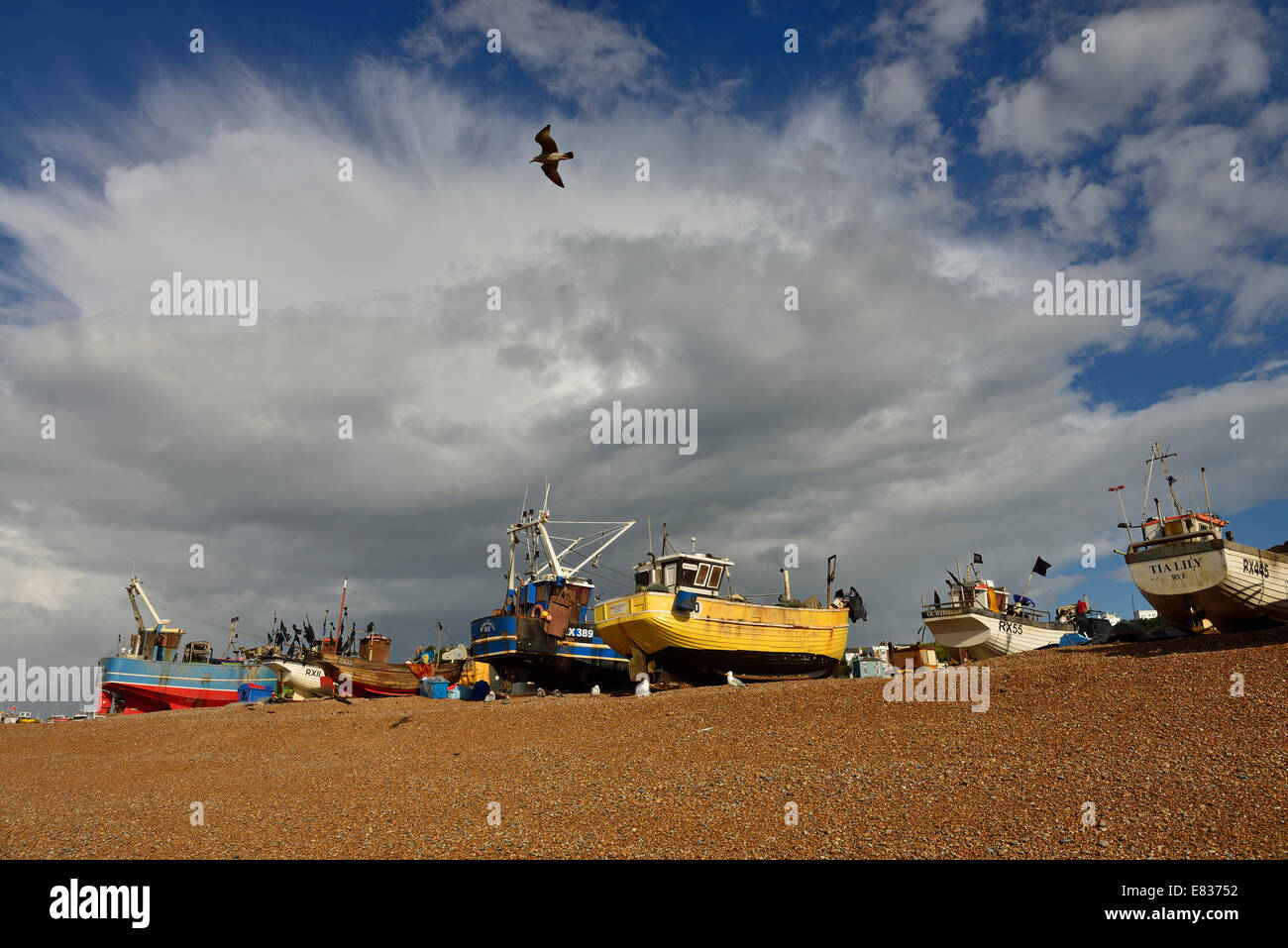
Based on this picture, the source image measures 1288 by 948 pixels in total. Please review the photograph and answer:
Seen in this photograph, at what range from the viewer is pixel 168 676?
46.2m

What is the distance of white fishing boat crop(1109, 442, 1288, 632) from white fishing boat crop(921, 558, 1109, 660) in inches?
348

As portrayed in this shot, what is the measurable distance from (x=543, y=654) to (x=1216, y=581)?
87.1 feet

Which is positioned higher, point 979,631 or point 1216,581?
point 1216,581

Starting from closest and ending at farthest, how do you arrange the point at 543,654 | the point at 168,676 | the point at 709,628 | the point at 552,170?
A: the point at 552,170 < the point at 709,628 < the point at 543,654 < the point at 168,676

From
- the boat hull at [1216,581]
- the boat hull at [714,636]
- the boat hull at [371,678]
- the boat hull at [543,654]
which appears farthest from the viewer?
the boat hull at [371,678]

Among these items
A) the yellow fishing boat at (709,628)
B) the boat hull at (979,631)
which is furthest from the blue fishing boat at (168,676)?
the boat hull at (979,631)

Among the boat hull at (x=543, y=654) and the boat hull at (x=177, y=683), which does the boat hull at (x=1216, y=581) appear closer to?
the boat hull at (x=543, y=654)

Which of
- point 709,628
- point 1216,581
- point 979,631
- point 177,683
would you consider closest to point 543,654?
point 709,628

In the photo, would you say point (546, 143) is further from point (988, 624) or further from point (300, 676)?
point (300, 676)

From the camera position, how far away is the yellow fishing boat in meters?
28.8

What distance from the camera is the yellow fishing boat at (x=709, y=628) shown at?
28797 millimetres

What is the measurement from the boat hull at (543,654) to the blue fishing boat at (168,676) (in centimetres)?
2110
